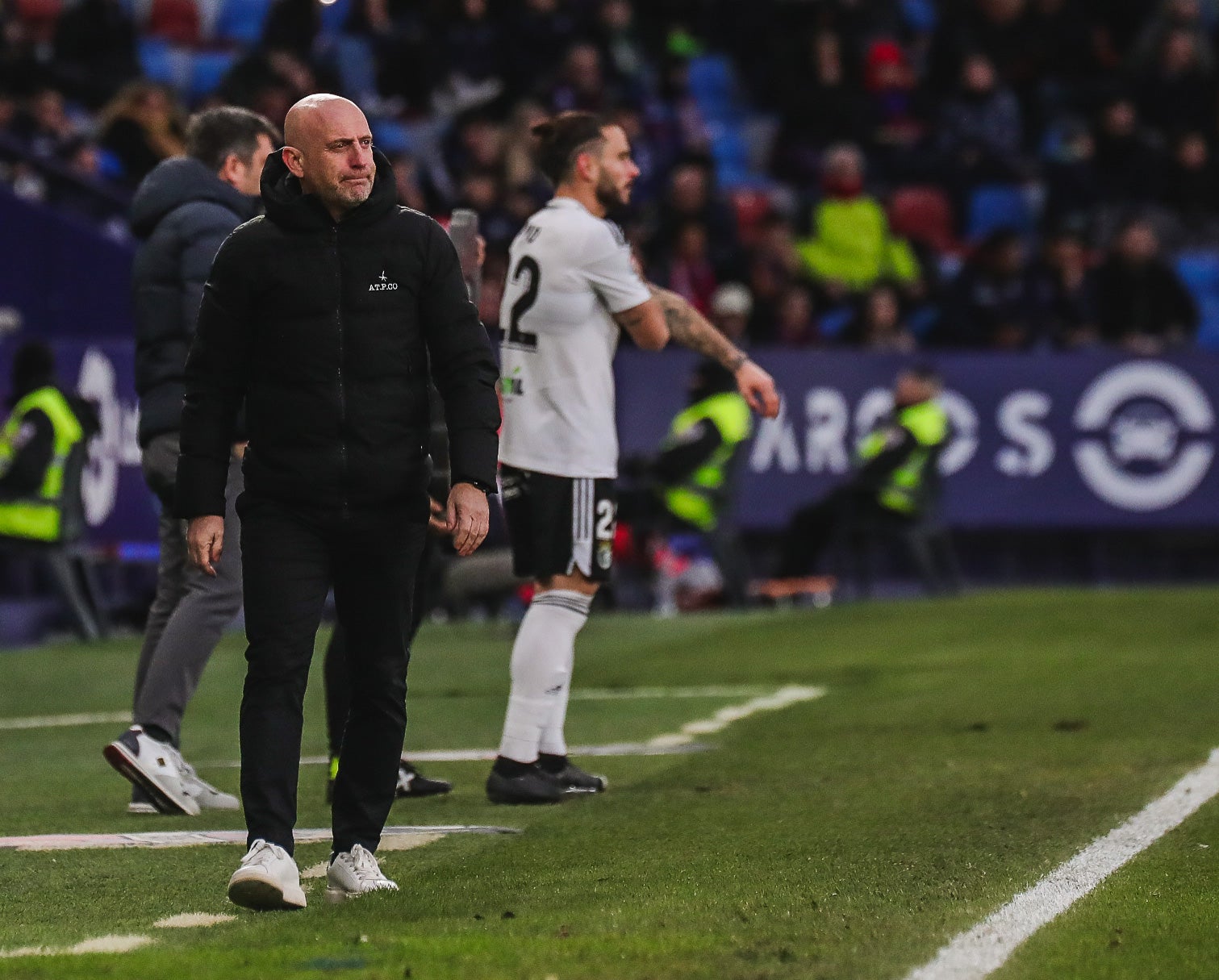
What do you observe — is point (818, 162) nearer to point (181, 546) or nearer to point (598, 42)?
point (598, 42)

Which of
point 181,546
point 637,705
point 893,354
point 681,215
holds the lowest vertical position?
point 637,705

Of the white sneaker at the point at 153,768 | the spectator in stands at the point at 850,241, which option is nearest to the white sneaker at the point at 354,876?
the white sneaker at the point at 153,768

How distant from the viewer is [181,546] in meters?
7.38

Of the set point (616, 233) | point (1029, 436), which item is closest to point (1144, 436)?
point (1029, 436)

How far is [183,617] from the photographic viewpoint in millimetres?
7184

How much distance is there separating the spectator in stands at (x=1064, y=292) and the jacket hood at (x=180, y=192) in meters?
12.1

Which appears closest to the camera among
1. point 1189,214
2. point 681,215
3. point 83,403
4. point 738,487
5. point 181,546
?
point 181,546

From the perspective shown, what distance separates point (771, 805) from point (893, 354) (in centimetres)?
1036

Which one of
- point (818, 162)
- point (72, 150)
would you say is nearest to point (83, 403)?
point (72, 150)

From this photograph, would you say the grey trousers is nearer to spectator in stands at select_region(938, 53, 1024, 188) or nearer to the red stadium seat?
the red stadium seat

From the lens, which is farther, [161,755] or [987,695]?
[987,695]

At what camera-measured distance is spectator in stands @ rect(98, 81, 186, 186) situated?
51.5ft

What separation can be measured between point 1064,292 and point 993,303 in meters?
0.71

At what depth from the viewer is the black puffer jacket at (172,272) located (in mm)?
7250
